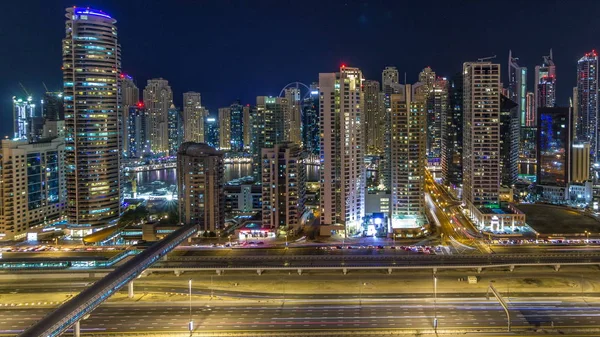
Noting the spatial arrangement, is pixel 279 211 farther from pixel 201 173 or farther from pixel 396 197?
pixel 396 197

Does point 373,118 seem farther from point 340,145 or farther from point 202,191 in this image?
point 202,191

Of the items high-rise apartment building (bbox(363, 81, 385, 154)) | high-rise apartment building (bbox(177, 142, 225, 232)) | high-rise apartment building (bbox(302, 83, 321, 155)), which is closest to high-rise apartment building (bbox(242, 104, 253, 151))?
high-rise apartment building (bbox(302, 83, 321, 155))

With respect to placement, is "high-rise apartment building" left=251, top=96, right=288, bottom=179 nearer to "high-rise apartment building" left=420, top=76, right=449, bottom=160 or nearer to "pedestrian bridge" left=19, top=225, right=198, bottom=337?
"high-rise apartment building" left=420, top=76, right=449, bottom=160

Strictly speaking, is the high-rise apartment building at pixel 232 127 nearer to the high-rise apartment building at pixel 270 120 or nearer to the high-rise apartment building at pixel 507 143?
the high-rise apartment building at pixel 270 120

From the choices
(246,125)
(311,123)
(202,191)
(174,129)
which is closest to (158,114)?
(174,129)

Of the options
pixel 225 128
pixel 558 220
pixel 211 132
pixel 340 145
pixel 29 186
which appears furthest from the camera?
pixel 211 132

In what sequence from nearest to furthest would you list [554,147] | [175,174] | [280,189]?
[280,189], [554,147], [175,174]

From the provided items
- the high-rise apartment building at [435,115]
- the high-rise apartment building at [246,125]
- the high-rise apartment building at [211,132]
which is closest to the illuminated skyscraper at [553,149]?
the high-rise apartment building at [435,115]

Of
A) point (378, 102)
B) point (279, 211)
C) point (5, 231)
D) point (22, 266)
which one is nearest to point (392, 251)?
point (279, 211)
